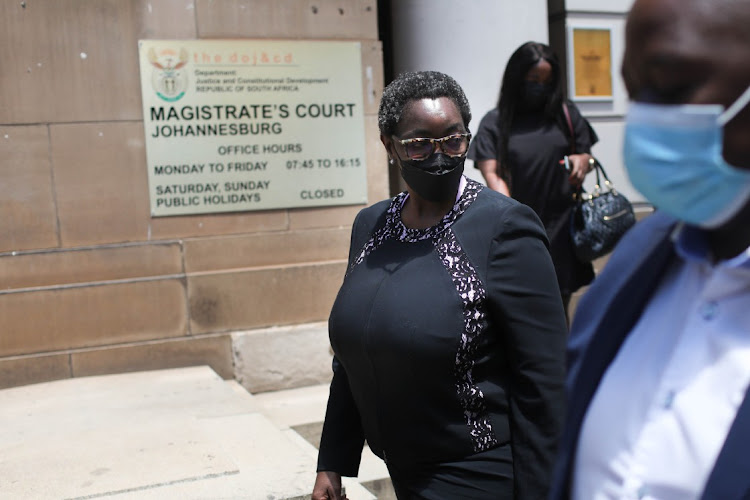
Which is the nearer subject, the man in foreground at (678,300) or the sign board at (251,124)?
the man in foreground at (678,300)

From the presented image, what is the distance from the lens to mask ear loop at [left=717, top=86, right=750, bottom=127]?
1218 millimetres

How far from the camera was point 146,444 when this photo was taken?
14.5 feet

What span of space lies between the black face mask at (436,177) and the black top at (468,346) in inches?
4.0

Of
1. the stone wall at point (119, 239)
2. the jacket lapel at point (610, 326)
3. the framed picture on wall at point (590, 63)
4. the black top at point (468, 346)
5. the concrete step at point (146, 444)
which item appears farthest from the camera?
the framed picture on wall at point (590, 63)

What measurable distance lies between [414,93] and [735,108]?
1.53 m

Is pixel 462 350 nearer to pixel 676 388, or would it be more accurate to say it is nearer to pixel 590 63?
pixel 676 388

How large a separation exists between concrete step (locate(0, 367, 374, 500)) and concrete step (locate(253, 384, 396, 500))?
1.02 ft

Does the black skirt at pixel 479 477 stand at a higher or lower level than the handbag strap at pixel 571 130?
lower

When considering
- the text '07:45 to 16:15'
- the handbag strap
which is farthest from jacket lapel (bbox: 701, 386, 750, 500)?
the text '07:45 to 16:15'

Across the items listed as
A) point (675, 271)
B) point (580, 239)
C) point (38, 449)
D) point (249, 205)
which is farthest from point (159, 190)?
point (675, 271)

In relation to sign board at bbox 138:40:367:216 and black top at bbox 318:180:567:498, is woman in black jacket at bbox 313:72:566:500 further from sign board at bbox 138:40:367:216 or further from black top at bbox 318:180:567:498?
sign board at bbox 138:40:367:216

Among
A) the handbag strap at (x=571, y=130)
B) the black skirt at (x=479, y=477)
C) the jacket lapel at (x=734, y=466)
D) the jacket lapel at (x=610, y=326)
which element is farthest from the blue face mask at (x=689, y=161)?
the handbag strap at (x=571, y=130)

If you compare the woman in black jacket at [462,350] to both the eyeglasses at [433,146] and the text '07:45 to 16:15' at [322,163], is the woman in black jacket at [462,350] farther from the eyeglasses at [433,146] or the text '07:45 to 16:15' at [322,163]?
the text '07:45 to 16:15' at [322,163]

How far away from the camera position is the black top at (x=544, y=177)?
5.23 metres
